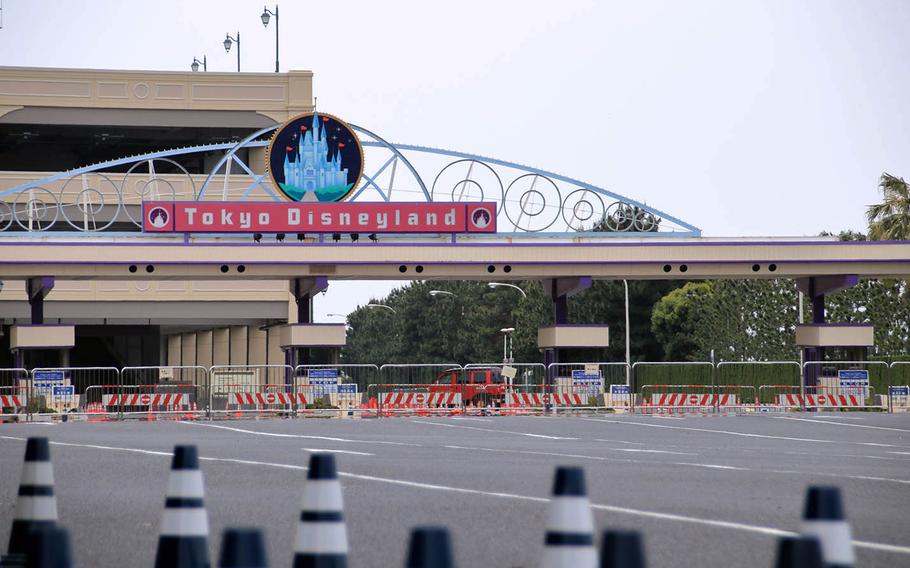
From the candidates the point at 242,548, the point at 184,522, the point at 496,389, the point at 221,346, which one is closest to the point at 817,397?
the point at 496,389

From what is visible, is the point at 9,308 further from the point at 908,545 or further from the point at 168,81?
the point at 908,545

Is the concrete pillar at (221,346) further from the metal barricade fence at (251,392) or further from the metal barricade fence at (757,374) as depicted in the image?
the metal barricade fence at (757,374)

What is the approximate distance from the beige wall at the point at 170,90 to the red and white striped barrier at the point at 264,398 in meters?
28.6

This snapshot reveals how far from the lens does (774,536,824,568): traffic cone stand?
4172 mm

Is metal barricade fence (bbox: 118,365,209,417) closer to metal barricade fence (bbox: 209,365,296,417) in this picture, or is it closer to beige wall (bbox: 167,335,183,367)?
metal barricade fence (bbox: 209,365,296,417)

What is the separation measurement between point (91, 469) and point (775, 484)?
7.73m

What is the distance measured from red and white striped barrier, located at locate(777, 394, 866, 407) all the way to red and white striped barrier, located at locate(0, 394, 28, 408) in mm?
19146

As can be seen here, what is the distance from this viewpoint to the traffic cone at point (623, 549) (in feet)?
13.9

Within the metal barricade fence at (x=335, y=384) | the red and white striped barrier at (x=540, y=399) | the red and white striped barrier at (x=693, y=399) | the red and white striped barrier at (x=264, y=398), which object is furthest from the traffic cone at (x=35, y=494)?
the red and white striped barrier at (x=693, y=399)

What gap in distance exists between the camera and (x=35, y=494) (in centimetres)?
789

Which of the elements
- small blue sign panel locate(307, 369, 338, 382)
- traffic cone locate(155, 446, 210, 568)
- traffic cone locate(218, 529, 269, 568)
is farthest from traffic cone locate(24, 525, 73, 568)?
small blue sign panel locate(307, 369, 338, 382)

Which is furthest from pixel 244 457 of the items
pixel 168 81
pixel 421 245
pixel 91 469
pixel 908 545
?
pixel 168 81

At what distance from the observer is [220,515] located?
38.7ft

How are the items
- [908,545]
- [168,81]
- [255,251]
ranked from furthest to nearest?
1. [168,81]
2. [255,251]
3. [908,545]
